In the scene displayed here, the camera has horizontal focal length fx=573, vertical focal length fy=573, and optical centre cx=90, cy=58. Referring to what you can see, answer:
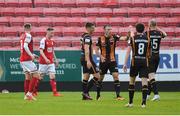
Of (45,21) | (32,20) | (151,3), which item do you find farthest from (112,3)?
(32,20)

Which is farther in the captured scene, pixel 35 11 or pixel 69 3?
pixel 69 3

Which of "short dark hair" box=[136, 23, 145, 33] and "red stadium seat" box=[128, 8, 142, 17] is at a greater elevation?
"short dark hair" box=[136, 23, 145, 33]

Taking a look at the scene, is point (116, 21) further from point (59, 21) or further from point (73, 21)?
point (59, 21)

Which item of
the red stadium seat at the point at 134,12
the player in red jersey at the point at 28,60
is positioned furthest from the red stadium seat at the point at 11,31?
the player in red jersey at the point at 28,60

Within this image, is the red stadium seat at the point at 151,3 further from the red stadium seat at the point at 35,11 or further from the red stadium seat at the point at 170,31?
the red stadium seat at the point at 35,11

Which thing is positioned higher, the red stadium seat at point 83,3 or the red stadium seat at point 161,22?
the red stadium seat at point 83,3

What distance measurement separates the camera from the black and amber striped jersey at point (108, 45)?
16328 millimetres

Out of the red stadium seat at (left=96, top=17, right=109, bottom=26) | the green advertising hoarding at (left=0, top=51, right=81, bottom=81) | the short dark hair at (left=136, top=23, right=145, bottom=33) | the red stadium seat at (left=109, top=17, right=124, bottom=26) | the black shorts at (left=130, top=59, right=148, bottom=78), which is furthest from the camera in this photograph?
the red stadium seat at (left=96, top=17, right=109, bottom=26)

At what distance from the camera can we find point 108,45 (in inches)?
645

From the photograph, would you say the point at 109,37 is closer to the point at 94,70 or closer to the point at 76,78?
the point at 94,70

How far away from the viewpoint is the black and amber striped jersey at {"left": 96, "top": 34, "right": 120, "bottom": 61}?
1633cm

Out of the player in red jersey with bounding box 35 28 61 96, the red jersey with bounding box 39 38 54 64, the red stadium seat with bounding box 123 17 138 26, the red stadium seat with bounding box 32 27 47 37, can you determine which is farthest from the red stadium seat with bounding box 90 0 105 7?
the red jersey with bounding box 39 38 54 64

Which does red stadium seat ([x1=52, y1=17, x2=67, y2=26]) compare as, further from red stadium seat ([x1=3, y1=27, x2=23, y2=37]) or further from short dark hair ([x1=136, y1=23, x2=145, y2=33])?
short dark hair ([x1=136, y1=23, x2=145, y2=33])

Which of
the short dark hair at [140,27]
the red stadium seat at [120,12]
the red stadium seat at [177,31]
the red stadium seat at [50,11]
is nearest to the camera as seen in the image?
the short dark hair at [140,27]
